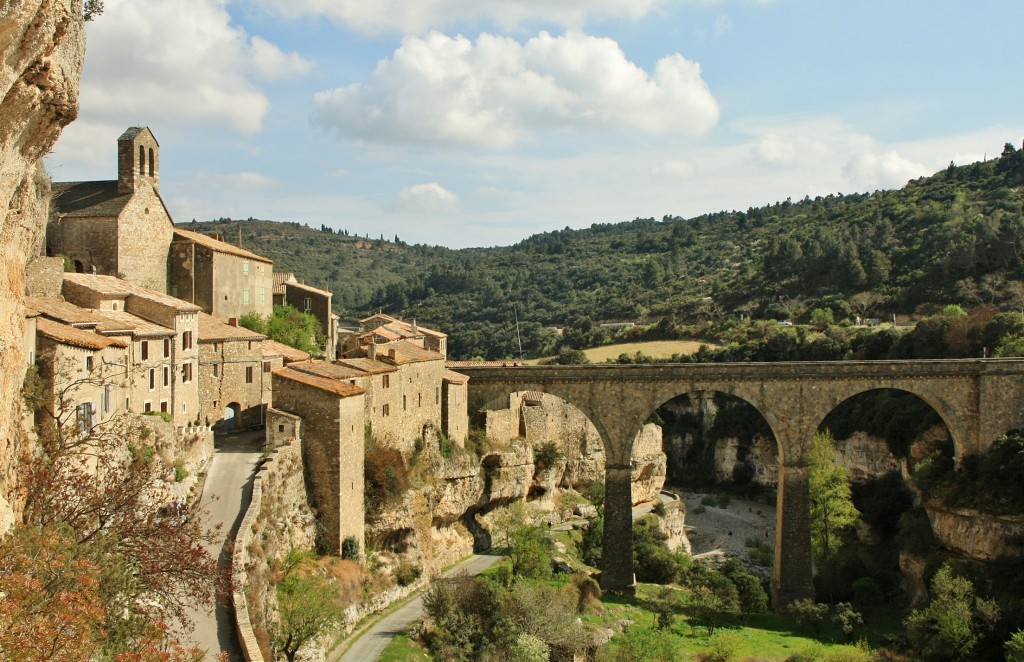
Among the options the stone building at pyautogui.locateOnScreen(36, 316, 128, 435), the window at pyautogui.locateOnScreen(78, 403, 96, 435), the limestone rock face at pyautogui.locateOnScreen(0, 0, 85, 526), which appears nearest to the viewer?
the limestone rock face at pyautogui.locateOnScreen(0, 0, 85, 526)

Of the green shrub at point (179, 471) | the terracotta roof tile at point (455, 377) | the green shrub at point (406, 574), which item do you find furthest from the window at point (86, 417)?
the terracotta roof tile at point (455, 377)

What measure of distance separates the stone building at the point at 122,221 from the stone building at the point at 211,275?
580 millimetres

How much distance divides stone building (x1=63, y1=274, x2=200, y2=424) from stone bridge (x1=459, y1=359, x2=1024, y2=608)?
14.0 meters

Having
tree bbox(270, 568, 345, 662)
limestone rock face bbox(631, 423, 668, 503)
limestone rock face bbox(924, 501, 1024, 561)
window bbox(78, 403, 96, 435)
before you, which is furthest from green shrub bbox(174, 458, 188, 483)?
limestone rock face bbox(631, 423, 668, 503)

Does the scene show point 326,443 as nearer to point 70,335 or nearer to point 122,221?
point 70,335

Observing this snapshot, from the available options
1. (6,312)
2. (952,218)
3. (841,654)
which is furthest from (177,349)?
(952,218)

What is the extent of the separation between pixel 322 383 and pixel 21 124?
17267 mm

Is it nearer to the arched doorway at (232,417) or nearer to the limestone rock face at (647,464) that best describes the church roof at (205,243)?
the arched doorway at (232,417)

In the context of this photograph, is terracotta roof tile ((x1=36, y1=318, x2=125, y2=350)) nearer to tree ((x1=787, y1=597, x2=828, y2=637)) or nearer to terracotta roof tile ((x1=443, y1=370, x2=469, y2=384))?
terracotta roof tile ((x1=443, y1=370, x2=469, y2=384))

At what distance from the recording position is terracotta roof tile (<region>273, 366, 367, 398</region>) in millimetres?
25469

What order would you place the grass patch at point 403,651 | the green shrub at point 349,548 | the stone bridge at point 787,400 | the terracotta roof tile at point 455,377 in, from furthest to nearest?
the terracotta roof tile at point 455,377, the stone bridge at point 787,400, the green shrub at point 349,548, the grass patch at point 403,651

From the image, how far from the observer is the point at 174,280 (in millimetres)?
33344

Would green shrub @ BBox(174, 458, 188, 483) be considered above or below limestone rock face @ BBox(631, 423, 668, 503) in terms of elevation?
above

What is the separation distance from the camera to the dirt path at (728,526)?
47375 millimetres
